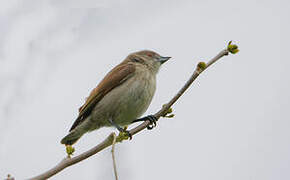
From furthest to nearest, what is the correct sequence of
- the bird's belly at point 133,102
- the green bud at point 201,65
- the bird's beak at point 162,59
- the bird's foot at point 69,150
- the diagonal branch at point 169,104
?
the bird's beak at point 162,59, the bird's belly at point 133,102, the bird's foot at point 69,150, the green bud at point 201,65, the diagonal branch at point 169,104

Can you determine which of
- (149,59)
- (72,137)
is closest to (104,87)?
(72,137)

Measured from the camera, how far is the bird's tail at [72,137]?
6304mm

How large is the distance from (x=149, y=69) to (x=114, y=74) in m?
0.65

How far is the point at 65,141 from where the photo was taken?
255 inches

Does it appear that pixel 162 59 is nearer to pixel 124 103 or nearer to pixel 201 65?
pixel 124 103

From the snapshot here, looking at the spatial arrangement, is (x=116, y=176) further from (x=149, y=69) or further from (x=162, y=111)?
(x=149, y=69)

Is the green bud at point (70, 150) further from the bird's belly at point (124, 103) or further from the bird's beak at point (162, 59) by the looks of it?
the bird's beak at point (162, 59)

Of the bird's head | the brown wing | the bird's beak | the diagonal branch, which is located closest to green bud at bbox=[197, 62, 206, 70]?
the diagonal branch

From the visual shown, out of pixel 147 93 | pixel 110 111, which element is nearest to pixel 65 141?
pixel 110 111

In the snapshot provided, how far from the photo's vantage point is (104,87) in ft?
21.2

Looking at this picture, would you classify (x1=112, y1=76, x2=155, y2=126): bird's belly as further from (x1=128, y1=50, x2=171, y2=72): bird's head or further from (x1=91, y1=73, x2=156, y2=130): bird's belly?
(x1=128, y1=50, x2=171, y2=72): bird's head

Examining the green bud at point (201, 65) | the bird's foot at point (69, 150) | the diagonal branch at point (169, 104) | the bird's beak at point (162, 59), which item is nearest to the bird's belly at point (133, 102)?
the bird's beak at point (162, 59)

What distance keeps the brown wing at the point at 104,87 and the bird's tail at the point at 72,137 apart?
0.32ft

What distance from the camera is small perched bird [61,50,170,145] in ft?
20.2
